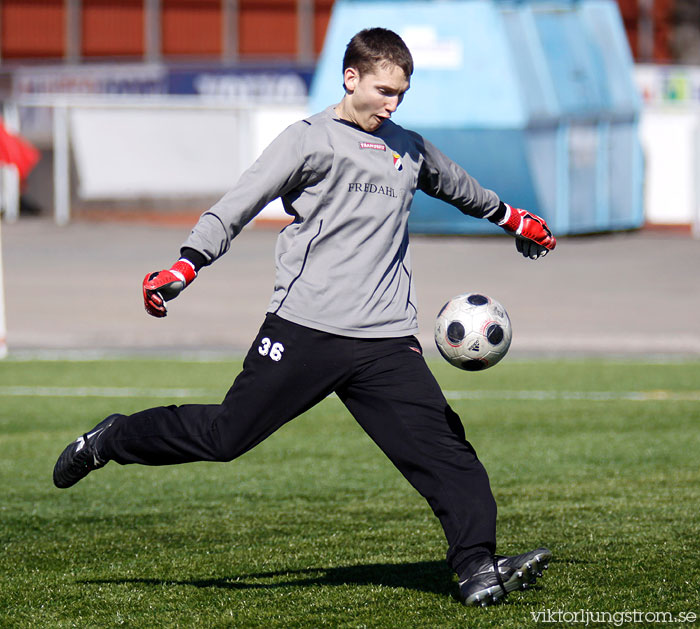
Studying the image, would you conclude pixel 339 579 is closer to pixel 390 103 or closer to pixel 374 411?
pixel 374 411

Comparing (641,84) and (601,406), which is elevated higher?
(641,84)

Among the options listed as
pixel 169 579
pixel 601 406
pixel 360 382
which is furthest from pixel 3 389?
pixel 360 382

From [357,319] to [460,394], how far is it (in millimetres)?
7066

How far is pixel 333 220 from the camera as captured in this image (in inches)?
183

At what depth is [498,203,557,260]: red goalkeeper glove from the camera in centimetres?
518

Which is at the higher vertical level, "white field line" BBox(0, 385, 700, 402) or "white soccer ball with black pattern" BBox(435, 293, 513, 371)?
"white soccer ball with black pattern" BBox(435, 293, 513, 371)

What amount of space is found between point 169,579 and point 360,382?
48.5 inches

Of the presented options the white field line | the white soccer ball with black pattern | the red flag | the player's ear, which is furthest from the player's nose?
the red flag

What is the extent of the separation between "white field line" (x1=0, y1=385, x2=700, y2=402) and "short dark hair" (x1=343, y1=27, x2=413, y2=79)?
271 inches

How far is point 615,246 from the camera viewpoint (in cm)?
2527

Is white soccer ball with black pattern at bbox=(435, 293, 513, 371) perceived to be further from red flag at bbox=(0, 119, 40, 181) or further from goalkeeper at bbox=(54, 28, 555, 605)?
red flag at bbox=(0, 119, 40, 181)

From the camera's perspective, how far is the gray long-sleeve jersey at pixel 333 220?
457 cm

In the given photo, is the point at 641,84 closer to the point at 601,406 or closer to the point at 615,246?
the point at 615,246

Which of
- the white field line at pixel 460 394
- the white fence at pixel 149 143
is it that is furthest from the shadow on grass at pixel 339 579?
the white fence at pixel 149 143
